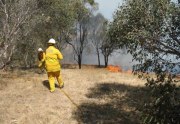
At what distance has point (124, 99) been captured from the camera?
1873cm

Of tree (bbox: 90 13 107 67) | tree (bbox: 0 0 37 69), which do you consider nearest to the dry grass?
tree (bbox: 0 0 37 69)

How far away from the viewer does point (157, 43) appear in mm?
12688

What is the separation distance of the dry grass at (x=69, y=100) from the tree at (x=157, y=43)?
2046 millimetres

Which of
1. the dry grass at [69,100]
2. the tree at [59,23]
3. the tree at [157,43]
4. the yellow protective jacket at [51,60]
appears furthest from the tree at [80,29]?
the tree at [157,43]

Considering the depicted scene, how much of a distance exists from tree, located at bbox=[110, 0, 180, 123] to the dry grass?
2046mm

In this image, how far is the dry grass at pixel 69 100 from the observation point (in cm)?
1603

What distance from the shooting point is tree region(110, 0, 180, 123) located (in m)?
12.4

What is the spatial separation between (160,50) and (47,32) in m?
22.3

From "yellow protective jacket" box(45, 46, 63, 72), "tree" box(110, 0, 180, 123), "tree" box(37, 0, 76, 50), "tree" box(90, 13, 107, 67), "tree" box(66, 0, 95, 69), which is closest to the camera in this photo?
"tree" box(110, 0, 180, 123)

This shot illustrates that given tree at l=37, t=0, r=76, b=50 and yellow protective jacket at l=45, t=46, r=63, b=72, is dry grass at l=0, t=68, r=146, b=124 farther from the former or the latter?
tree at l=37, t=0, r=76, b=50

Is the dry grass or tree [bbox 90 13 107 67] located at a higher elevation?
tree [bbox 90 13 107 67]

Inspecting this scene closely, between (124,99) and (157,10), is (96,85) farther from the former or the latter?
(157,10)

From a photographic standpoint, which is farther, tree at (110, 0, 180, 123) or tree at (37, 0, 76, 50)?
tree at (37, 0, 76, 50)

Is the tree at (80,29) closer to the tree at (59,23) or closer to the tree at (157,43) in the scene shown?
the tree at (59,23)
